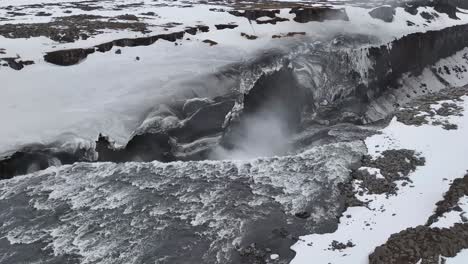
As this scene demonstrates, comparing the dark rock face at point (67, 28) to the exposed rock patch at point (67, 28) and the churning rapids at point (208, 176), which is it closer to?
the exposed rock patch at point (67, 28)

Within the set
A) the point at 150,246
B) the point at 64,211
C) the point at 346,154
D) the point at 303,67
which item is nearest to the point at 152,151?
the point at 64,211

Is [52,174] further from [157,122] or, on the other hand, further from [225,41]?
[225,41]

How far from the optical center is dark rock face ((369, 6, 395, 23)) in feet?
150

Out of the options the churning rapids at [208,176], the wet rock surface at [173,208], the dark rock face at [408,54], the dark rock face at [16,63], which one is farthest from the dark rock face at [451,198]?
the dark rock face at [16,63]

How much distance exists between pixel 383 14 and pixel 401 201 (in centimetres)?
3304

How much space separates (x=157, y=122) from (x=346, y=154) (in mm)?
10462

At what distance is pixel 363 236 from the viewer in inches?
631

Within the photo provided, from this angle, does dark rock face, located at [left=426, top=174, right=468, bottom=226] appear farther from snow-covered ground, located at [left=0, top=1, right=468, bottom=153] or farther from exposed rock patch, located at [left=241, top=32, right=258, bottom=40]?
exposed rock patch, located at [left=241, top=32, right=258, bottom=40]

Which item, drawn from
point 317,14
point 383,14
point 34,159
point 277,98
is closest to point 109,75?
point 34,159

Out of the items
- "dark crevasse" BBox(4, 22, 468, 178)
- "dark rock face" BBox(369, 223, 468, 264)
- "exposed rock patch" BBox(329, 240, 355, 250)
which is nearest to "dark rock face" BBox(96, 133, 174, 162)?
"dark crevasse" BBox(4, 22, 468, 178)

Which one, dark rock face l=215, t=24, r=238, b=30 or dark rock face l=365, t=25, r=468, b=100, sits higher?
dark rock face l=215, t=24, r=238, b=30

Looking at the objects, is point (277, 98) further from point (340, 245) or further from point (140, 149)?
point (340, 245)

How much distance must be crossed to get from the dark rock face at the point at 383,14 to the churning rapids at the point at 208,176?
14.1 meters

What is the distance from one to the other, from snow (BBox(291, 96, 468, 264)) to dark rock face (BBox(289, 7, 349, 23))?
20616 mm
